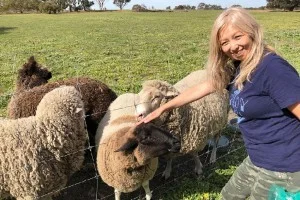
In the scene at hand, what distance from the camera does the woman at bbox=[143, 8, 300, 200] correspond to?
91.8 inches

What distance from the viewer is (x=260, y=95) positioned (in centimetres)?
246

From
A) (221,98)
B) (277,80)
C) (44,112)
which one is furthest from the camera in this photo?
(221,98)

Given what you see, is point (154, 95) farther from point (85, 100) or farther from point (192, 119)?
point (85, 100)

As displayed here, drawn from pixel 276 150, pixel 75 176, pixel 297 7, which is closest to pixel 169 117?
pixel 75 176

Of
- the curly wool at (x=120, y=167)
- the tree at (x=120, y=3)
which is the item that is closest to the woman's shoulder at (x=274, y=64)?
the curly wool at (x=120, y=167)

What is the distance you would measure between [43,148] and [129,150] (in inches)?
35.2

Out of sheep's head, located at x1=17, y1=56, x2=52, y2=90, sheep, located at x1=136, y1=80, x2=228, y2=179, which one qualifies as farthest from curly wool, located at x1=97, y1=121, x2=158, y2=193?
sheep's head, located at x1=17, y1=56, x2=52, y2=90

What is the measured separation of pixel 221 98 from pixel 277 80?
3.43m

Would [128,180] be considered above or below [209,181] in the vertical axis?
above

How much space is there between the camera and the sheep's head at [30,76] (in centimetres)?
619

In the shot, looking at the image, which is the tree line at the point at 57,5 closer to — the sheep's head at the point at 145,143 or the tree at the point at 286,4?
the tree at the point at 286,4

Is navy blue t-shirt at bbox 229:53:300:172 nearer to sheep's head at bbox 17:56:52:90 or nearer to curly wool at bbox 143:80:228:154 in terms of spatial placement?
curly wool at bbox 143:80:228:154

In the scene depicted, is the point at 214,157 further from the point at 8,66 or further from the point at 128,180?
the point at 8,66

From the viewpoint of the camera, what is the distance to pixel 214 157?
585 cm
